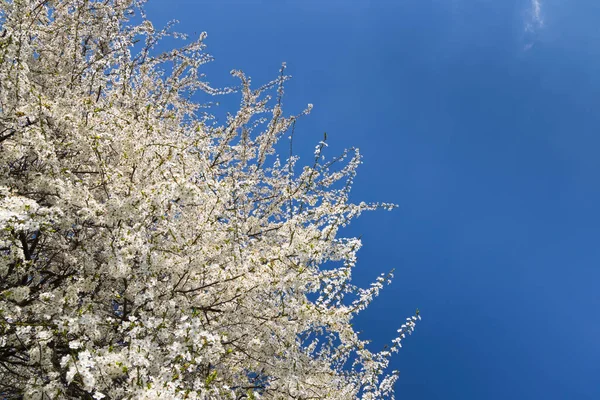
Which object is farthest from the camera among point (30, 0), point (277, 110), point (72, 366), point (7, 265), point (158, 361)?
point (277, 110)

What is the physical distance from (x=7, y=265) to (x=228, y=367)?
8.63 feet

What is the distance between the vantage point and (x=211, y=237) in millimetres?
4492

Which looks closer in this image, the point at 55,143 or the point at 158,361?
the point at 158,361

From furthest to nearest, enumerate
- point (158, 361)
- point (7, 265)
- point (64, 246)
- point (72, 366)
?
point (64, 246) < point (7, 265) < point (158, 361) < point (72, 366)

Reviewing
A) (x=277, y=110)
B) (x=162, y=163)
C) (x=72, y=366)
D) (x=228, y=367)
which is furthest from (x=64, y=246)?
(x=277, y=110)

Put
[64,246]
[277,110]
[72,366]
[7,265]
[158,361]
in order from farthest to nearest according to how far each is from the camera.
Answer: [277,110]
[64,246]
[7,265]
[158,361]
[72,366]

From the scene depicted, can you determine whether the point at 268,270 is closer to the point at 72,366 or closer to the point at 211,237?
the point at 211,237

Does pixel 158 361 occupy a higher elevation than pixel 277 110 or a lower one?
lower

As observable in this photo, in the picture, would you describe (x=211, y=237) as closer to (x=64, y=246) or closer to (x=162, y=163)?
(x=162, y=163)

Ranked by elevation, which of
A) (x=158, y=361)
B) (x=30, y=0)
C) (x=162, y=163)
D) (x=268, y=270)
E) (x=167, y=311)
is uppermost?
(x=30, y=0)

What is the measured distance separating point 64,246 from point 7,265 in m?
0.53

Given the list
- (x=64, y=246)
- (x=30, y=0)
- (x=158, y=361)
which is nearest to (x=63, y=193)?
(x=64, y=246)

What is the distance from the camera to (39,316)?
371 cm

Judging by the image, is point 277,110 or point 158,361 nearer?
point 158,361
